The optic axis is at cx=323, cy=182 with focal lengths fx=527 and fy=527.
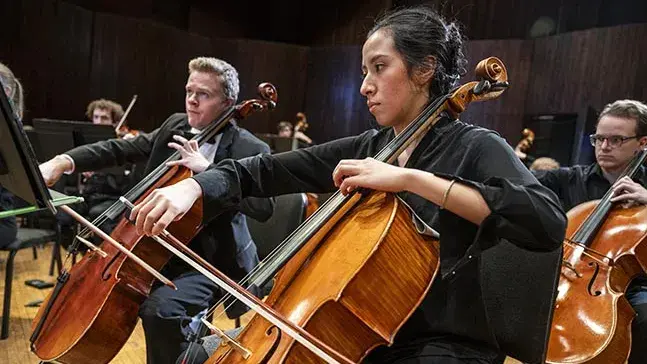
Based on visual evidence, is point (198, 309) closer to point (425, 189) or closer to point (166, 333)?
point (166, 333)

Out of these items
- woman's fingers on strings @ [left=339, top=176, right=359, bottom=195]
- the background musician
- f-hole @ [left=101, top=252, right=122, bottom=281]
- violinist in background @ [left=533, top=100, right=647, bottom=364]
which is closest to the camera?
woman's fingers on strings @ [left=339, top=176, right=359, bottom=195]

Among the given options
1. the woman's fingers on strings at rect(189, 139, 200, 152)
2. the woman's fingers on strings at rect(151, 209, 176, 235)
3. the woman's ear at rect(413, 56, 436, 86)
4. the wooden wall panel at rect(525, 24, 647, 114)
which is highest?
the wooden wall panel at rect(525, 24, 647, 114)

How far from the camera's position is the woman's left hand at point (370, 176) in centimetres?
104

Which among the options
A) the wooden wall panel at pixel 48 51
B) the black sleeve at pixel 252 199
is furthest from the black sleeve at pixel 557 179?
the wooden wall panel at pixel 48 51

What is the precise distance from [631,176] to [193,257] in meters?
1.68

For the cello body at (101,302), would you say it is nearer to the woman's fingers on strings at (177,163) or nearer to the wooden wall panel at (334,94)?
the woman's fingers on strings at (177,163)

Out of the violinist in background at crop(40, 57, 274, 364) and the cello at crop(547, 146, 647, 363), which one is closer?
the cello at crop(547, 146, 647, 363)

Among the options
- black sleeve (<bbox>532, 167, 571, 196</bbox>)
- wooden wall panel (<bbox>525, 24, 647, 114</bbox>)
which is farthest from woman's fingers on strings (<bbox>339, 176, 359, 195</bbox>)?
wooden wall panel (<bbox>525, 24, 647, 114</bbox>)

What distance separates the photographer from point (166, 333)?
1771 mm

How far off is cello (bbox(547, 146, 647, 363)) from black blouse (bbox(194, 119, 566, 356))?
553 millimetres

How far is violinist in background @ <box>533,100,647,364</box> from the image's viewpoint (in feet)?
6.38

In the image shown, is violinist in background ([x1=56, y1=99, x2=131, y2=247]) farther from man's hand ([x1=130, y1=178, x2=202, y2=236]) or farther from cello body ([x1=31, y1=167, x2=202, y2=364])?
man's hand ([x1=130, y1=178, x2=202, y2=236])

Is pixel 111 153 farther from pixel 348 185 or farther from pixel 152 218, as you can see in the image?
pixel 348 185

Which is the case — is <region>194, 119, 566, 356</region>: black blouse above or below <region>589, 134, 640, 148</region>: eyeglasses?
below
